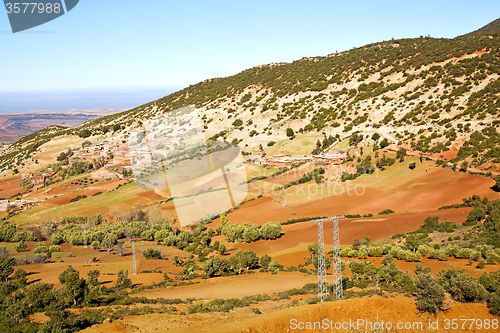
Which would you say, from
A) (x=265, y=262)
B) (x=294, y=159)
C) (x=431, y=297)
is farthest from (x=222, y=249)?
A: (x=294, y=159)

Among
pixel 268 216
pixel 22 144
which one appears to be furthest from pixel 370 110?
pixel 22 144

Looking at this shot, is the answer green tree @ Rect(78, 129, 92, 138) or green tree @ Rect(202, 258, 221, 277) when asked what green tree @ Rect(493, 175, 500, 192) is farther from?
green tree @ Rect(78, 129, 92, 138)

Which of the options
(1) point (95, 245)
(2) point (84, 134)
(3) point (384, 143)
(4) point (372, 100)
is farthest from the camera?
(2) point (84, 134)

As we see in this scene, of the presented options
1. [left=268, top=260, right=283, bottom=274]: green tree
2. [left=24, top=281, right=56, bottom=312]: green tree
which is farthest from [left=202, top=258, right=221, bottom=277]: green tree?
[left=24, top=281, right=56, bottom=312]: green tree

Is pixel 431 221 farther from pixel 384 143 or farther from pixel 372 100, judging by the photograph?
pixel 372 100

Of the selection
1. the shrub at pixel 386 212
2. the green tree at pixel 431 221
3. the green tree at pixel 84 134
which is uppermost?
the green tree at pixel 84 134

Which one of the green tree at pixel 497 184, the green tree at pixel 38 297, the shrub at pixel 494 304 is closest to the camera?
the shrub at pixel 494 304

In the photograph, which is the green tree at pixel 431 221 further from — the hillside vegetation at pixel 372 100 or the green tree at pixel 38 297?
the green tree at pixel 38 297

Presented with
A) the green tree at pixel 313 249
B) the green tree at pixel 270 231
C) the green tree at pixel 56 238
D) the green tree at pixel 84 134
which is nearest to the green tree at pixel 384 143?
the green tree at pixel 270 231

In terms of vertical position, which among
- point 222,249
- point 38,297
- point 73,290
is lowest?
point 222,249

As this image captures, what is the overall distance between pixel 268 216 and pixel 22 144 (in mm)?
85065

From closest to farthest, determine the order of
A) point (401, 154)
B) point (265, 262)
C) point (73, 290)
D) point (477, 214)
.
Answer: point (73, 290)
point (265, 262)
point (477, 214)
point (401, 154)

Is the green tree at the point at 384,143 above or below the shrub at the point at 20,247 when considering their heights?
above

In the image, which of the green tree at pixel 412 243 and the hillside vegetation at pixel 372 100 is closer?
the green tree at pixel 412 243
